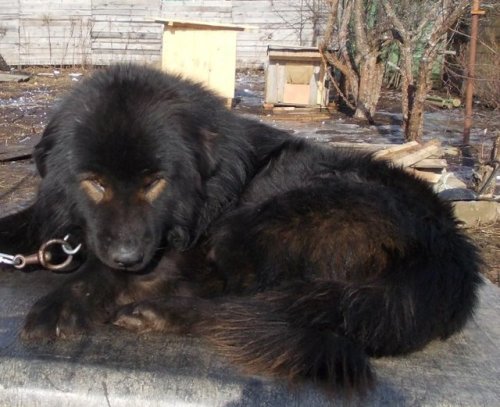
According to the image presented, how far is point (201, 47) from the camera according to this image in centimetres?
1075

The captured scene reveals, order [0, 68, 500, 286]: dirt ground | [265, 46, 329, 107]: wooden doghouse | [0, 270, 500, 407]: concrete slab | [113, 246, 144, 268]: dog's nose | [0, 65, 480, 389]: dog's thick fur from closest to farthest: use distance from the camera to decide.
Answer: [0, 270, 500, 407]: concrete slab, [0, 65, 480, 389]: dog's thick fur, [113, 246, 144, 268]: dog's nose, [0, 68, 500, 286]: dirt ground, [265, 46, 329, 107]: wooden doghouse

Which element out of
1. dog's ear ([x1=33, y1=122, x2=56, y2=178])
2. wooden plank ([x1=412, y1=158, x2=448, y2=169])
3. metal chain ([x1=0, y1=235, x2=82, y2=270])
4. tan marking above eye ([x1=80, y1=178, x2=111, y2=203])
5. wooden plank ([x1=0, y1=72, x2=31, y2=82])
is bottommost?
wooden plank ([x1=0, y1=72, x2=31, y2=82])

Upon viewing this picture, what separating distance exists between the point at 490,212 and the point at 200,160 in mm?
3737

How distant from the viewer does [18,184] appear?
19.5ft

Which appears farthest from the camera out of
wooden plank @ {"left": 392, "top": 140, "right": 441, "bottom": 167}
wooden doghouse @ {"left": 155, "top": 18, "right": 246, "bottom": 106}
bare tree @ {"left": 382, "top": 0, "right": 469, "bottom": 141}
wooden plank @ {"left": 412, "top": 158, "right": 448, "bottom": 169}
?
wooden doghouse @ {"left": 155, "top": 18, "right": 246, "bottom": 106}

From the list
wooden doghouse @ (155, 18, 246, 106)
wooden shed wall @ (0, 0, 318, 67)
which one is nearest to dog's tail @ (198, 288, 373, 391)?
wooden doghouse @ (155, 18, 246, 106)

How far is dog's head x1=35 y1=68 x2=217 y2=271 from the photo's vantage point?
2072mm

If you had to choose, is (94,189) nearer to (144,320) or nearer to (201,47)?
(144,320)

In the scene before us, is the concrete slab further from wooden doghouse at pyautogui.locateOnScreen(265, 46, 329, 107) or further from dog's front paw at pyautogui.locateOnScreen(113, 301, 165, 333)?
wooden doghouse at pyautogui.locateOnScreen(265, 46, 329, 107)

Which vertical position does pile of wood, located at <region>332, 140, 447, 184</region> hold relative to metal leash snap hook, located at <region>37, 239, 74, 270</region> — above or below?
below

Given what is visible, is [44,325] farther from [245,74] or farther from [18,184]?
[245,74]

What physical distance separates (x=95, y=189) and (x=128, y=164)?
0.54ft

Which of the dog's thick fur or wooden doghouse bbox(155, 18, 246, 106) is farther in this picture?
wooden doghouse bbox(155, 18, 246, 106)

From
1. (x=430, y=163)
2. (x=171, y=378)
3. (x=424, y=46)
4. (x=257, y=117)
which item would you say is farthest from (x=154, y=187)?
(x=257, y=117)
